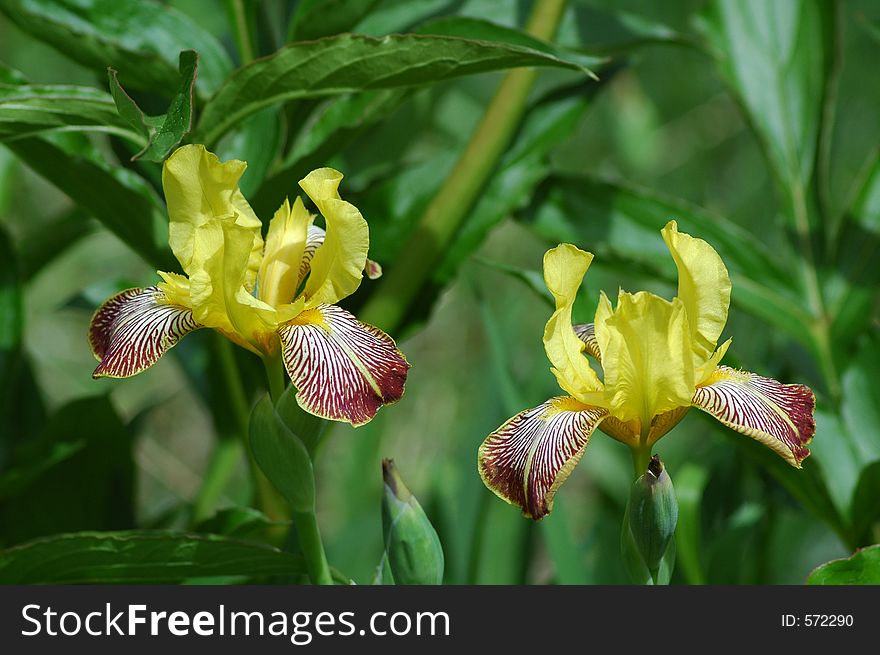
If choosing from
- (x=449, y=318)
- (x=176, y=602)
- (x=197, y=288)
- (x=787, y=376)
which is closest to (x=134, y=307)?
(x=197, y=288)

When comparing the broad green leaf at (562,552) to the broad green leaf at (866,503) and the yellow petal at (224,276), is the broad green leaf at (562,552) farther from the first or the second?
the yellow petal at (224,276)

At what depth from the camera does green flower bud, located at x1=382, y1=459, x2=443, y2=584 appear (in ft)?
1.79

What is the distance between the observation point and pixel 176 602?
22.5 inches

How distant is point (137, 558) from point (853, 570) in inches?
16.1

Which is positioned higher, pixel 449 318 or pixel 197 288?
pixel 449 318

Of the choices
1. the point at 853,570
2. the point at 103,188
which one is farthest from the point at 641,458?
the point at 103,188

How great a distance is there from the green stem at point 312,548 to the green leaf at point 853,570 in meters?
0.28

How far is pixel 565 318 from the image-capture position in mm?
540

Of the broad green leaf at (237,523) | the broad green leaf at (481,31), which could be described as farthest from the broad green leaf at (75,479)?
the broad green leaf at (481,31)

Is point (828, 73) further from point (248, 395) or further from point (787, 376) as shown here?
point (248, 395)

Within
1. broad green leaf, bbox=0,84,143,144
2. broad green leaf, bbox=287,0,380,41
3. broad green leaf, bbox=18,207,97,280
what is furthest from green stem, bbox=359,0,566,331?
broad green leaf, bbox=18,207,97,280

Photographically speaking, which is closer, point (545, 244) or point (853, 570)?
point (853, 570)

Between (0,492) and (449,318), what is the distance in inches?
47.7

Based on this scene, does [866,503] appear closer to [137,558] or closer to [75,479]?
[137,558]
